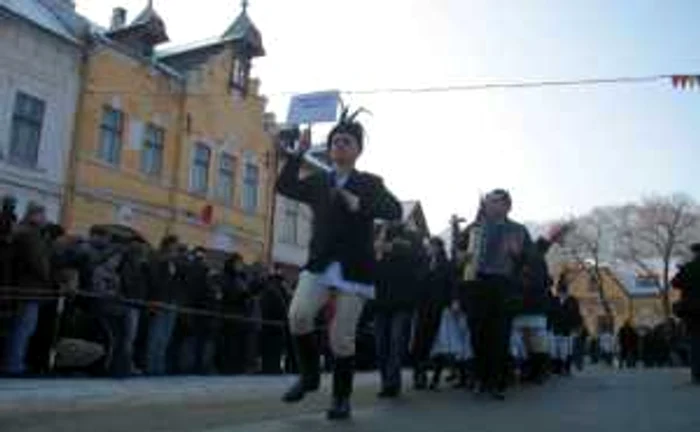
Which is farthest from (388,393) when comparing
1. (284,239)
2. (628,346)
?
(284,239)

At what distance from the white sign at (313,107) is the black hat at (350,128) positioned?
22.2ft

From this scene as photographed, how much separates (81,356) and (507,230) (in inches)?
197

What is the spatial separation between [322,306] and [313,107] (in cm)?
791

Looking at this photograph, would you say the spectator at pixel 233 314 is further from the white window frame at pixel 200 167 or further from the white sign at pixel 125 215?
the white window frame at pixel 200 167

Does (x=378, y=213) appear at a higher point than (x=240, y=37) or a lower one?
lower

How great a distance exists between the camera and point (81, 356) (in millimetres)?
12156

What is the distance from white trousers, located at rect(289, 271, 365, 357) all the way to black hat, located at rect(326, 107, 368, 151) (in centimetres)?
98

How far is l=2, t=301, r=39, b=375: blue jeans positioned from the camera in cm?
1138

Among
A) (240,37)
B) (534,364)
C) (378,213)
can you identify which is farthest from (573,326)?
(240,37)

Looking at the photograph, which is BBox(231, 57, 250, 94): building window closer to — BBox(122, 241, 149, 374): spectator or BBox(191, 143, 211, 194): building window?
BBox(191, 143, 211, 194): building window

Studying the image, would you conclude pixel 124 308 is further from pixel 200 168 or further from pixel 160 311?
pixel 200 168

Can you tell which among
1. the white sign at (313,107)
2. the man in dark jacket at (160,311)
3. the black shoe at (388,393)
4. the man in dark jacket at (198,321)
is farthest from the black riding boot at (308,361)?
the white sign at (313,107)

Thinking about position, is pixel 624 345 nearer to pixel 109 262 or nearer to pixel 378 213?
pixel 109 262

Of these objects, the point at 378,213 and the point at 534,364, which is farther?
the point at 534,364
